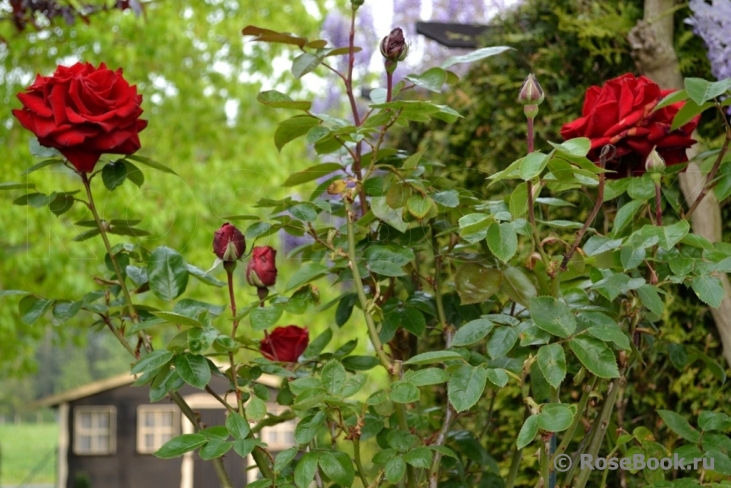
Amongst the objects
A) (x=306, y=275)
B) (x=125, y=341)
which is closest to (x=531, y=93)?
(x=306, y=275)

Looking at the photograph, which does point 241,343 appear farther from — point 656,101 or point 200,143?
point 200,143

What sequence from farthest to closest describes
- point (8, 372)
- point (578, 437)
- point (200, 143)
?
point (200, 143) → point (8, 372) → point (578, 437)

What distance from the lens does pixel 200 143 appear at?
687 centimetres

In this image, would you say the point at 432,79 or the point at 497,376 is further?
the point at 432,79

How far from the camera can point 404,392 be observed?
810mm

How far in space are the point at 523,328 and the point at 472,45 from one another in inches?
78.1

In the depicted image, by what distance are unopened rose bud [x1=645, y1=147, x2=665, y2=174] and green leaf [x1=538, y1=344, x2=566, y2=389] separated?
0.28m

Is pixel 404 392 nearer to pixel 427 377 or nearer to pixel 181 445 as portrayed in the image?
pixel 427 377

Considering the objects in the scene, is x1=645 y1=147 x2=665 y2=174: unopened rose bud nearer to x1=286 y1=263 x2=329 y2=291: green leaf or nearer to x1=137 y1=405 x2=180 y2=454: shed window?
x1=286 y1=263 x2=329 y2=291: green leaf

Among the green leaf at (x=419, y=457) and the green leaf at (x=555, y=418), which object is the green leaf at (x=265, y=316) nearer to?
the green leaf at (x=419, y=457)

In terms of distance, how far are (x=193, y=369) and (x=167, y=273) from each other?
0.20m

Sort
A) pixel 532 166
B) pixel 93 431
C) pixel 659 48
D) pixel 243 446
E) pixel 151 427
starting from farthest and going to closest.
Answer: pixel 151 427 < pixel 93 431 < pixel 659 48 < pixel 243 446 < pixel 532 166

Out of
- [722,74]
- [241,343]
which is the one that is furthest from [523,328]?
[722,74]

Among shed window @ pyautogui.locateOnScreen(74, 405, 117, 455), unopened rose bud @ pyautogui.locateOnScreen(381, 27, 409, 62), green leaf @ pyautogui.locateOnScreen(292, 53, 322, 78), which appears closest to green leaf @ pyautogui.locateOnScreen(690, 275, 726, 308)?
unopened rose bud @ pyautogui.locateOnScreen(381, 27, 409, 62)
